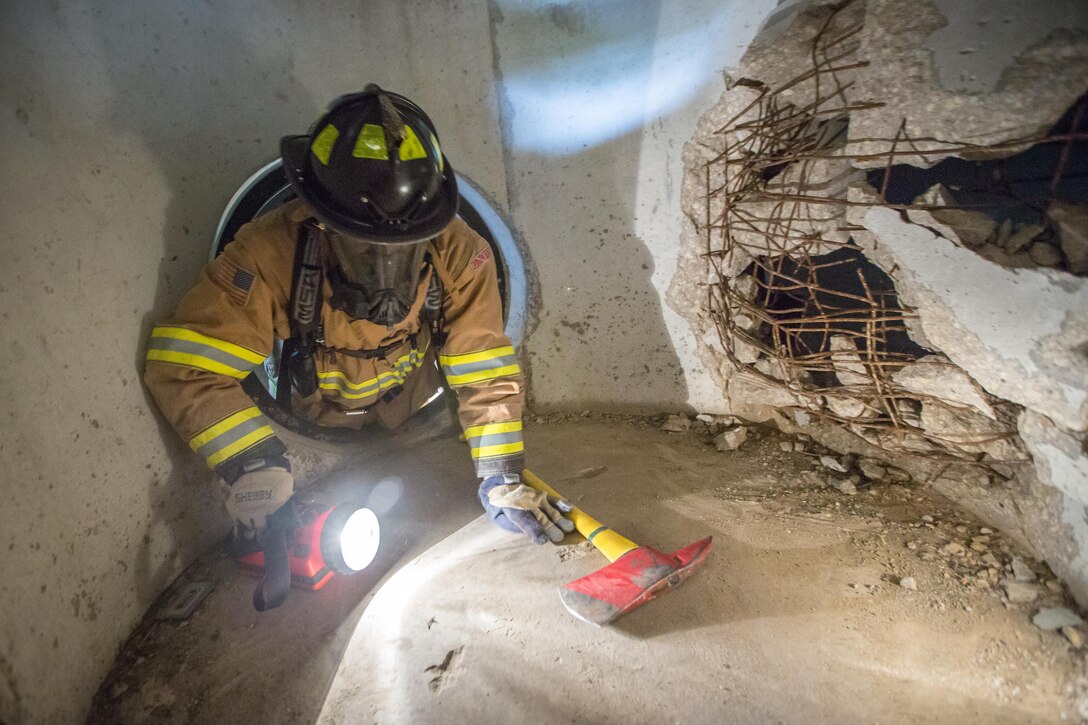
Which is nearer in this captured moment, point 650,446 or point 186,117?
point 186,117

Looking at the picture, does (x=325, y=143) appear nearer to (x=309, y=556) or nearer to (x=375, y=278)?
(x=375, y=278)

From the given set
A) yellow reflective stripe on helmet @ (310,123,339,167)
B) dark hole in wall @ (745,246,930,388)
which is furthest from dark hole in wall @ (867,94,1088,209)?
yellow reflective stripe on helmet @ (310,123,339,167)

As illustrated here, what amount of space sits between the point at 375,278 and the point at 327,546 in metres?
0.92

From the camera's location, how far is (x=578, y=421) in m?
2.95

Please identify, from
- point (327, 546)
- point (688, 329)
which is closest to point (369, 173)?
point (327, 546)

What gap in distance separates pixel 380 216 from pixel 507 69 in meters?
1.11

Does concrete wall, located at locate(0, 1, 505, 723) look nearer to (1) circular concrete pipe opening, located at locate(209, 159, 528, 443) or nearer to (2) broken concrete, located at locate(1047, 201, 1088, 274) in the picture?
(1) circular concrete pipe opening, located at locate(209, 159, 528, 443)

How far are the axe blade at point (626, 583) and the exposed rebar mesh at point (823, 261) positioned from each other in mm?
887

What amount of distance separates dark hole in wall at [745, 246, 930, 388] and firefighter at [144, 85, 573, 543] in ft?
3.55

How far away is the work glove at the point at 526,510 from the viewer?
6.52 feet

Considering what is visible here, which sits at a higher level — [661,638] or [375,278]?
[375,278]

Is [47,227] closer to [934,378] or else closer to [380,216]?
[380,216]

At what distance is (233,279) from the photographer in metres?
1.77

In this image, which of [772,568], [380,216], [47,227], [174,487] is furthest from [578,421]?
[47,227]
